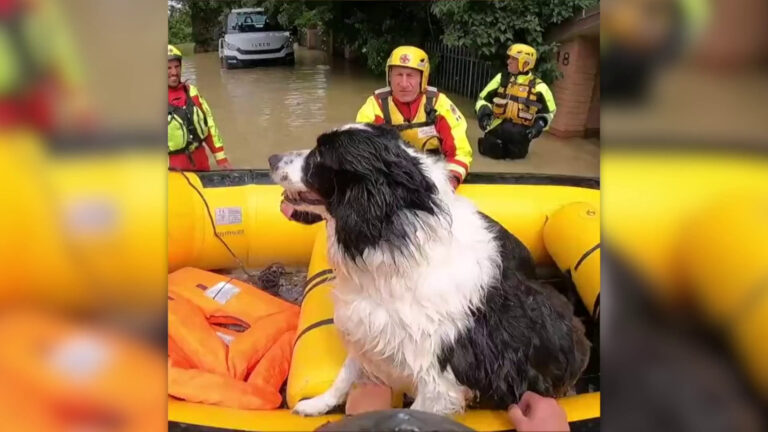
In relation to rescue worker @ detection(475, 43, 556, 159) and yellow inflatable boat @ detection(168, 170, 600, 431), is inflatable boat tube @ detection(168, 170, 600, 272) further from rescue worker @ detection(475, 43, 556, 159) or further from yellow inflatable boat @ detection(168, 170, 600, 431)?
rescue worker @ detection(475, 43, 556, 159)

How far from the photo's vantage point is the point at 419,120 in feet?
8.12

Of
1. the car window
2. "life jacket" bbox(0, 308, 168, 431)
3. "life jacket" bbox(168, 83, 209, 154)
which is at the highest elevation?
the car window

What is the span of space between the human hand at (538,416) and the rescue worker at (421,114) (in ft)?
3.24

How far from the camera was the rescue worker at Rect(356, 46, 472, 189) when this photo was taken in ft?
7.25

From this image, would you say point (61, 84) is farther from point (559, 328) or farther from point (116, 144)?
point (559, 328)

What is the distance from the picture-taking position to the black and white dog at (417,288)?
57.7 inches

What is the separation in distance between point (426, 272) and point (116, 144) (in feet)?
3.23

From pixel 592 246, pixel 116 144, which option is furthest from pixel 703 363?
pixel 592 246

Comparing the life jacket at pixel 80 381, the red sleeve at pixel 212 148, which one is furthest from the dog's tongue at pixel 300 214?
the life jacket at pixel 80 381

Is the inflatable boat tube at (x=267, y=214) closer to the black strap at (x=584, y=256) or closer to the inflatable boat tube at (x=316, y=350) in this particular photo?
the black strap at (x=584, y=256)

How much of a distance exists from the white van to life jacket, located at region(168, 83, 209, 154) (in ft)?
0.52

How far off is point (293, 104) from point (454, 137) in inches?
32.2

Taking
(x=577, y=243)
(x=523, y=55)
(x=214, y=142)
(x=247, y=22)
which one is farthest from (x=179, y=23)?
(x=577, y=243)

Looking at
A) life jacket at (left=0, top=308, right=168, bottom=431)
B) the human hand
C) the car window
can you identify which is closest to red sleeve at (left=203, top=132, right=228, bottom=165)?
the car window
